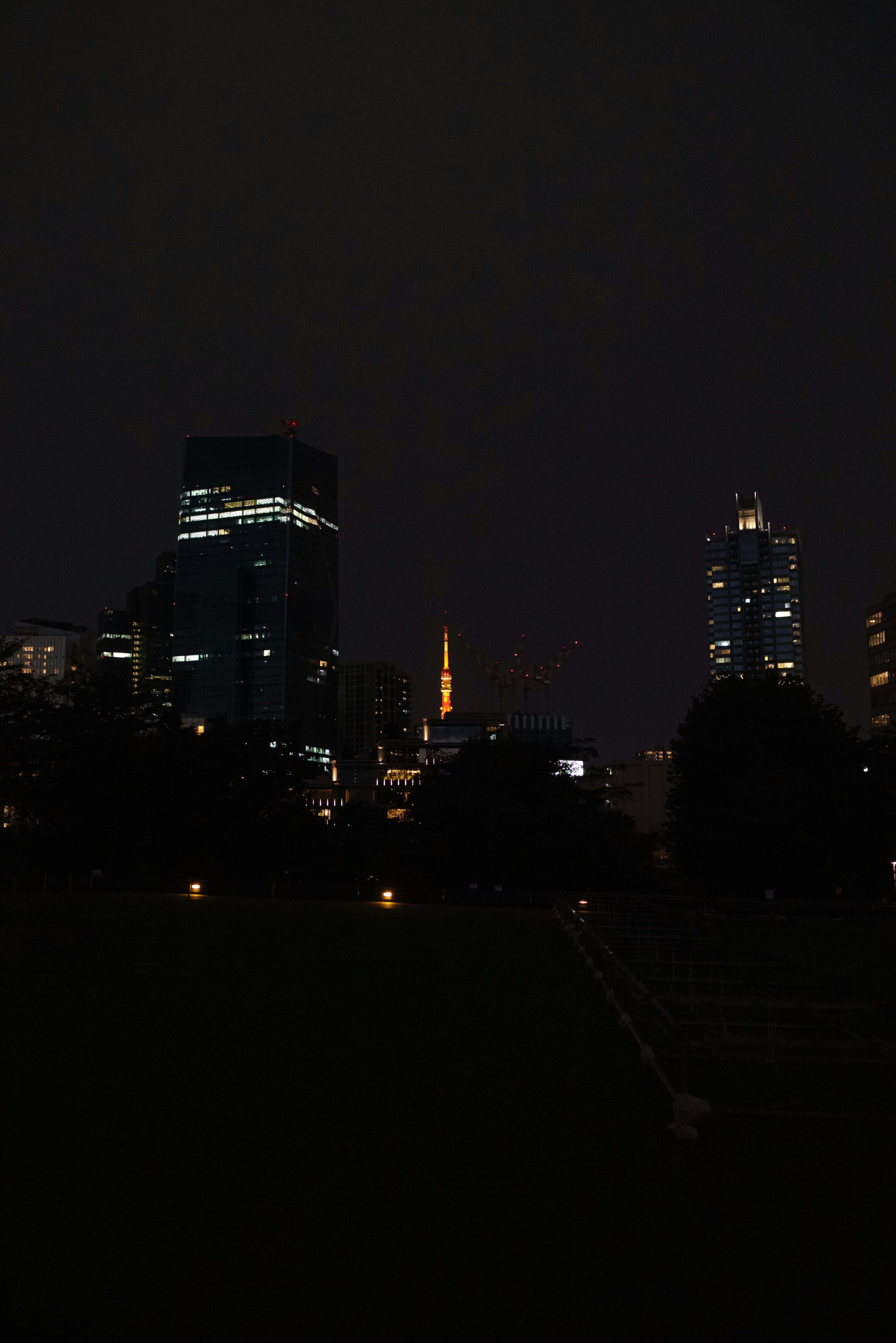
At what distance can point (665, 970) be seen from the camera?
19.8m

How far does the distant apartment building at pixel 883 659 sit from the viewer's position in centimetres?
13012

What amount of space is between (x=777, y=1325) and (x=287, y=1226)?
309 cm

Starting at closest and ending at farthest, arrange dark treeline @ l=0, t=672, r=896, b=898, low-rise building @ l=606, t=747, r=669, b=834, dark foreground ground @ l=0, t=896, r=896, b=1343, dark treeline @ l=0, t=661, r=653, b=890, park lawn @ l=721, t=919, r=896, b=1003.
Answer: dark foreground ground @ l=0, t=896, r=896, b=1343
park lawn @ l=721, t=919, r=896, b=1003
dark treeline @ l=0, t=672, r=896, b=898
dark treeline @ l=0, t=661, r=653, b=890
low-rise building @ l=606, t=747, r=669, b=834

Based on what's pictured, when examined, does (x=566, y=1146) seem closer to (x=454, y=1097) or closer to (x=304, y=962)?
(x=454, y=1097)

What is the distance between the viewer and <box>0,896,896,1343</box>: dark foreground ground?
570 cm

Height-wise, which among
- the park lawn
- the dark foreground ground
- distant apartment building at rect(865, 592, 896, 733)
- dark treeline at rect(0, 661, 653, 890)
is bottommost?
the park lawn

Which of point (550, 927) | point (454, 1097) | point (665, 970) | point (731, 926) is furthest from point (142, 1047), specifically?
point (731, 926)

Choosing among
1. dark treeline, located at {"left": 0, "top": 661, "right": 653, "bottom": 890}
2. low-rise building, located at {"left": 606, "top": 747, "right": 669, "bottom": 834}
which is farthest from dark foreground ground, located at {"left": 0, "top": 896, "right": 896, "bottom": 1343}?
low-rise building, located at {"left": 606, "top": 747, "right": 669, "bottom": 834}

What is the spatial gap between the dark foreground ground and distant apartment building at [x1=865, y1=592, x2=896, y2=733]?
417 ft

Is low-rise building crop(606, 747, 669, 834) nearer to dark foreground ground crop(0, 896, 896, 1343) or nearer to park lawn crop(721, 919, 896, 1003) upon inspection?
park lawn crop(721, 919, 896, 1003)

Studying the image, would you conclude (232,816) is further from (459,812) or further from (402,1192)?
(402,1192)

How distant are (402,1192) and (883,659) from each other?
13737cm

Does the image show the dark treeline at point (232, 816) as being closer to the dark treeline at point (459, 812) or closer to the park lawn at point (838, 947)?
the dark treeline at point (459, 812)

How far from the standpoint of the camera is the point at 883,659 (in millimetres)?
132375
